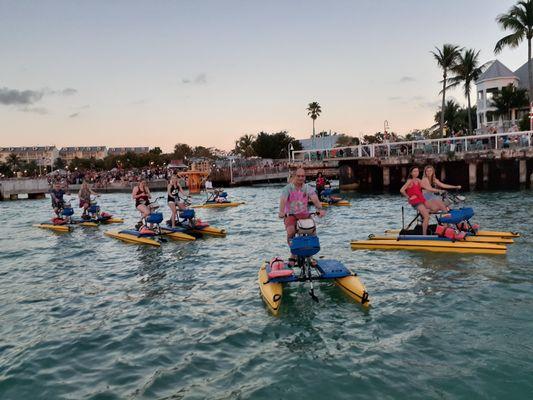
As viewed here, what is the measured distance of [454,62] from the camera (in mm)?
60438

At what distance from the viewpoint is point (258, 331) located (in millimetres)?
8312

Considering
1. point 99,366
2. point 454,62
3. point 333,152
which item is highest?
point 454,62

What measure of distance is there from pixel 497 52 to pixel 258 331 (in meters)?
49.9

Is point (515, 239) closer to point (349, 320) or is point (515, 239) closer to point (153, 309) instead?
point (349, 320)

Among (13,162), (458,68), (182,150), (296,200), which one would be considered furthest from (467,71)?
(13,162)

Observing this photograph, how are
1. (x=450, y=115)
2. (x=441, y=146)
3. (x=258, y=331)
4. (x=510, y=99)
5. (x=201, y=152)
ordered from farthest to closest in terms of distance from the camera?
1. (x=201, y=152)
2. (x=450, y=115)
3. (x=510, y=99)
4. (x=441, y=146)
5. (x=258, y=331)

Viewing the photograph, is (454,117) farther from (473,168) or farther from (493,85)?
(473,168)

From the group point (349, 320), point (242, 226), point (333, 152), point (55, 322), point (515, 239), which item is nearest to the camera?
point (349, 320)

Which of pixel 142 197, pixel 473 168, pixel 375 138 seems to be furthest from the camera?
pixel 375 138

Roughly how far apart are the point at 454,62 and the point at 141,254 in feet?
183

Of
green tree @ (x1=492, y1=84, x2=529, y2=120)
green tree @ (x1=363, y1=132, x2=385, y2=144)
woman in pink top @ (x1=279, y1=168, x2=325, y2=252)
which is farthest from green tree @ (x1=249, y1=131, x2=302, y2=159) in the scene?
woman in pink top @ (x1=279, y1=168, x2=325, y2=252)

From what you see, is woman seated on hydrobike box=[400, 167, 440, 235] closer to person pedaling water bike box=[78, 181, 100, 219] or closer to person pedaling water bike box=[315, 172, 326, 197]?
person pedaling water bike box=[315, 172, 326, 197]

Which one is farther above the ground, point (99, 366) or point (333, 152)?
point (333, 152)

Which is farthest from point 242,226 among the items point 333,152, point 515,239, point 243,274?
point 333,152
